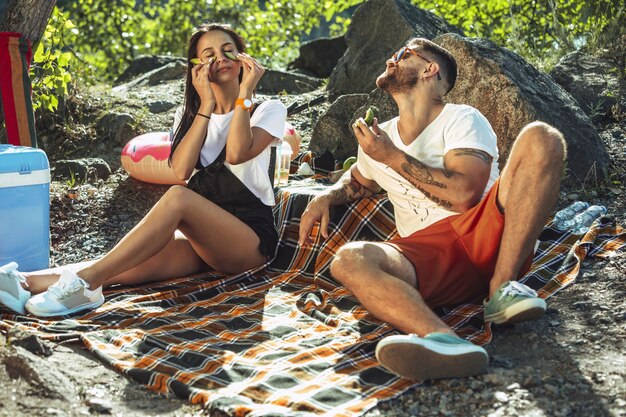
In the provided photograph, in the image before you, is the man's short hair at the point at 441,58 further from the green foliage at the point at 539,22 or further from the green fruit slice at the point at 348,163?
the green foliage at the point at 539,22

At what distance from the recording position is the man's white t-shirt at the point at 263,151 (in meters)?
4.13

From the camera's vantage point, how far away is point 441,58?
372cm

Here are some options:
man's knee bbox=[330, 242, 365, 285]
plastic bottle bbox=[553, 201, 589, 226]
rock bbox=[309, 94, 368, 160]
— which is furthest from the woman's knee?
rock bbox=[309, 94, 368, 160]

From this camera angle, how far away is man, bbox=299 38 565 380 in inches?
119

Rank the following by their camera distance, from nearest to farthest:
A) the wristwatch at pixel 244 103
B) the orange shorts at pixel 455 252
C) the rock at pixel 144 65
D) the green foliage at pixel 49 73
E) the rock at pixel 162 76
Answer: the orange shorts at pixel 455 252 → the wristwatch at pixel 244 103 → the green foliage at pixel 49 73 → the rock at pixel 162 76 → the rock at pixel 144 65

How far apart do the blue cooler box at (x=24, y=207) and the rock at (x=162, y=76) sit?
417 cm

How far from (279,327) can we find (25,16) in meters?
2.77

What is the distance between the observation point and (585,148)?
4.86 meters

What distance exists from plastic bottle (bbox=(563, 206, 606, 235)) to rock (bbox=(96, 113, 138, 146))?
12.4 feet

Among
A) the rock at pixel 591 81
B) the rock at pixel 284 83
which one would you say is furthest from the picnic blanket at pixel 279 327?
the rock at pixel 284 83

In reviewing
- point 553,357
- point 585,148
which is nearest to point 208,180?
point 553,357

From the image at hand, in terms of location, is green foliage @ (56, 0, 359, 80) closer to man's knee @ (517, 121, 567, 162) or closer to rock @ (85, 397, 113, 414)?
man's knee @ (517, 121, 567, 162)

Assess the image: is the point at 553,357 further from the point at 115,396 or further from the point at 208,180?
the point at 208,180

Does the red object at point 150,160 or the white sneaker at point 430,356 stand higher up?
the red object at point 150,160
